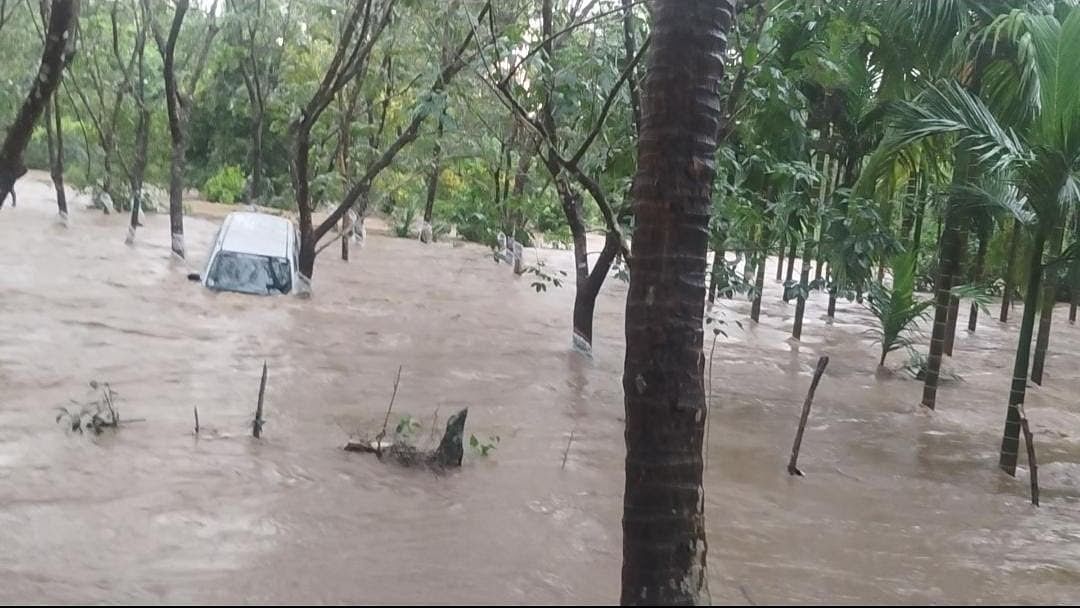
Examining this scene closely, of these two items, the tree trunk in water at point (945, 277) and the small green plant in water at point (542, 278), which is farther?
the small green plant in water at point (542, 278)

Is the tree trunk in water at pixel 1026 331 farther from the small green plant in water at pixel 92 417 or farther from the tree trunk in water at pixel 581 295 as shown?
the small green plant in water at pixel 92 417

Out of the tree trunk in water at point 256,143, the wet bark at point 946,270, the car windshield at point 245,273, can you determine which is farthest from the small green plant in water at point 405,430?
the tree trunk in water at point 256,143

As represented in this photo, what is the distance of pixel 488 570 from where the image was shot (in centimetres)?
469

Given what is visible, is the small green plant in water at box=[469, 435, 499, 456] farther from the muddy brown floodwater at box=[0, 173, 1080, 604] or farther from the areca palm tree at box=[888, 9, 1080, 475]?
the areca palm tree at box=[888, 9, 1080, 475]

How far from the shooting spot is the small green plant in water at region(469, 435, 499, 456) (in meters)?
7.59

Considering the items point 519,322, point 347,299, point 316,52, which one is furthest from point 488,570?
point 316,52

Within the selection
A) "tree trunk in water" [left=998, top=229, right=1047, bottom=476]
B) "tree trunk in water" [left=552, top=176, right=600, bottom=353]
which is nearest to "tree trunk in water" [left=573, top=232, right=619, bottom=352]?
"tree trunk in water" [left=552, top=176, right=600, bottom=353]

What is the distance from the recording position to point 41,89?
5828mm

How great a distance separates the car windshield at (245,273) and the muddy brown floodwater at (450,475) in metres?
0.46

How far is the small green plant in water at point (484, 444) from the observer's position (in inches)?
299

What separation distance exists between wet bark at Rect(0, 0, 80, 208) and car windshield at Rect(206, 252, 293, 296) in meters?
9.21

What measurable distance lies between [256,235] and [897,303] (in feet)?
32.3

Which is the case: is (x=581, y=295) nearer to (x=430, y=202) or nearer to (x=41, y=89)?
(x=41, y=89)

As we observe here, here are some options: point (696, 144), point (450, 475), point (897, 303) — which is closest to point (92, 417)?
point (450, 475)
